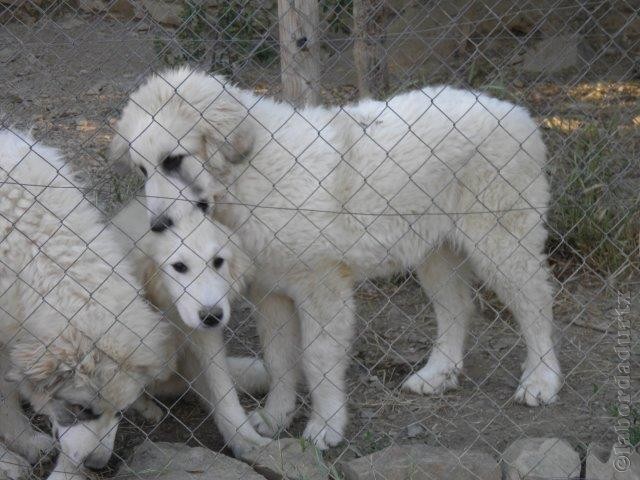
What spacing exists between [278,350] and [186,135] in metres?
1.09

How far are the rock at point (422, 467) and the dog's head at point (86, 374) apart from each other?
91 cm

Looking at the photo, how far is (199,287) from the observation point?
3.61 meters

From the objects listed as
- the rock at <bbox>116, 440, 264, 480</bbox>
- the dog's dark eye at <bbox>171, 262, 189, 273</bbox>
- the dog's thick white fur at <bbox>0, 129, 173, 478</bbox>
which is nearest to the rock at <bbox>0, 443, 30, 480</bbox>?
the dog's thick white fur at <bbox>0, 129, 173, 478</bbox>

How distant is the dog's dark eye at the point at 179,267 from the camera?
3.64 meters

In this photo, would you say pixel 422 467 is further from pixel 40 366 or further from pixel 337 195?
pixel 40 366

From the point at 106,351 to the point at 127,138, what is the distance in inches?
41.6

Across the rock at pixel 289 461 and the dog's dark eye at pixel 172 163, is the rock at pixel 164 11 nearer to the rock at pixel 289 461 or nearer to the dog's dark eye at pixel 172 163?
the dog's dark eye at pixel 172 163

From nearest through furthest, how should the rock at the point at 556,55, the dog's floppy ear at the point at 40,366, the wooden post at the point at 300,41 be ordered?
the dog's floppy ear at the point at 40,366 → the wooden post at the point at 300,41 → the rock at the point at 556,55

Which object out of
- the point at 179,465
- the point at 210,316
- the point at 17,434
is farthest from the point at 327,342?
the point at 17,434

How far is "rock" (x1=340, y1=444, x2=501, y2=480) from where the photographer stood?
132 inches

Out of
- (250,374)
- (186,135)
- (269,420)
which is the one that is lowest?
(250,374)

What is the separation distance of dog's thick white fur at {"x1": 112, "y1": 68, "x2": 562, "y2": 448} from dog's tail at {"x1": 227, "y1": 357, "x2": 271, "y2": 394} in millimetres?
272

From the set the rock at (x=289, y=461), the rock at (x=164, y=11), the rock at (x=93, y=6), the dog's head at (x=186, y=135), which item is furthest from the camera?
the rock at (x=93, y=6)

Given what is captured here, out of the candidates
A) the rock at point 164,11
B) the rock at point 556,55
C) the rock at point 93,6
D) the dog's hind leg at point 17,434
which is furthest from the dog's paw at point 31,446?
the rock at point 93,6
